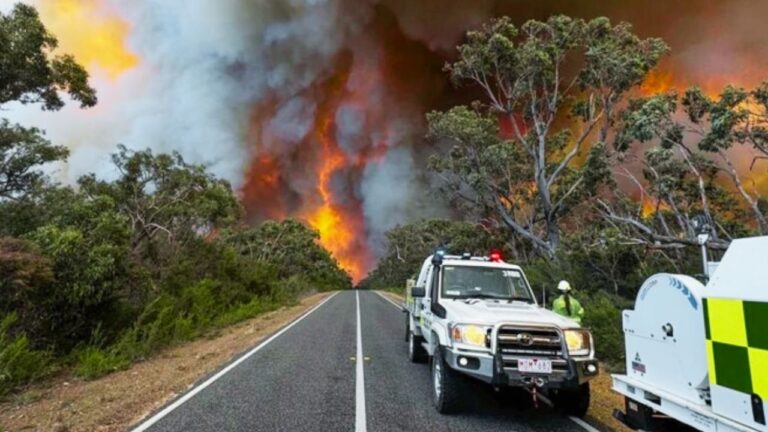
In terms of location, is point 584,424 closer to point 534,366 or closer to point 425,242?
point 534,366

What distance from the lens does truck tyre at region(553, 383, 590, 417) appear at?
672 centimetres

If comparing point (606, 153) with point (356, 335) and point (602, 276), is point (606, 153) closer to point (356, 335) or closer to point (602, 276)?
point (602, 276)

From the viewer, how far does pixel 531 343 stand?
621 centimetres

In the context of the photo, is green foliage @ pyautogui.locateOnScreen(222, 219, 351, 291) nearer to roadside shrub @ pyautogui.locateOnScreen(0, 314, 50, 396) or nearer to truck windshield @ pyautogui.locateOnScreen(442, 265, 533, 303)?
roadside shrub @ pyautogui.locateOnScreen(0, 314, 50, 396)

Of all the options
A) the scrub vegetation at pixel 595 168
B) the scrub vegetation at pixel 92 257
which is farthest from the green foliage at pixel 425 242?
the scrub vegetation at pixel 92 257

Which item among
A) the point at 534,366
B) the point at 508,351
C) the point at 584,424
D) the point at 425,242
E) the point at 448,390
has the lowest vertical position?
the point at 584,424

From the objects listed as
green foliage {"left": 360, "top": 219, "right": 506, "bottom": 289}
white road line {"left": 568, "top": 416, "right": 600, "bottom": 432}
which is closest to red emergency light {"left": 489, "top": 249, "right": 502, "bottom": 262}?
white road line {"left": 568, "top": 416, "right": 600, "bottom": 432}

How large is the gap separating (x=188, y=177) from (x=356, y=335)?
17.6 meters

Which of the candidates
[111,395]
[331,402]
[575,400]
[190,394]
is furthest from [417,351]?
[111,395]

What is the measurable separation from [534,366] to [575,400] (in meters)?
1.31

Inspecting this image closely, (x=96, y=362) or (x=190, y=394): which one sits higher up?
(x=96, y=362)

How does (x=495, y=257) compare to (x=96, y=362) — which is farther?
(x=96, y=362)

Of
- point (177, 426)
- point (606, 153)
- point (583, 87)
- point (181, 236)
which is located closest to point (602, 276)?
point (606, 153)

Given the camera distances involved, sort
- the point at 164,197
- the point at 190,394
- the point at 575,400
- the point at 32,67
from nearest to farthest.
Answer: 1. the point at 575,400
2. the point at 190,394
3. the point at 32,67
4. the point at 164,197
